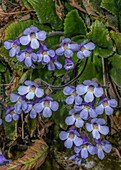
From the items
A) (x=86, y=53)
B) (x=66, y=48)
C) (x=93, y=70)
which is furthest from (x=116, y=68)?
(x=66, y=48)

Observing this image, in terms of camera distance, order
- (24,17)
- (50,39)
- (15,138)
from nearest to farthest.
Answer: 1. (50,39)
2. (24,17)
3. (15,138)

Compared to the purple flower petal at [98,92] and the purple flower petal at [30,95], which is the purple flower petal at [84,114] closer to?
the purple flower petal at [98,92]

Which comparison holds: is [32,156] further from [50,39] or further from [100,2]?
[100,2]

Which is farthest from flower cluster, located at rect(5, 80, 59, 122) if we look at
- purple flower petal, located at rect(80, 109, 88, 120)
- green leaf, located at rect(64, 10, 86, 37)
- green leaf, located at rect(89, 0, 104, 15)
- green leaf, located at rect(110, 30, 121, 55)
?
green leaf, located at rect(89, 0, 104, 15)

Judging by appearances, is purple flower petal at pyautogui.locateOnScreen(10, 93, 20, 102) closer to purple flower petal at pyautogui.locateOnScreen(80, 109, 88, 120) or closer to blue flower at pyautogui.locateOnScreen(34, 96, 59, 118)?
blue flower at pyautogui.locateOnScreen(34, 96, 59, 118)

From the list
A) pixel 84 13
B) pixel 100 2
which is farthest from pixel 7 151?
pixel 100 2

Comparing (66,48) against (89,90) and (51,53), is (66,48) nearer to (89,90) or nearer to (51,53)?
(51,53)
